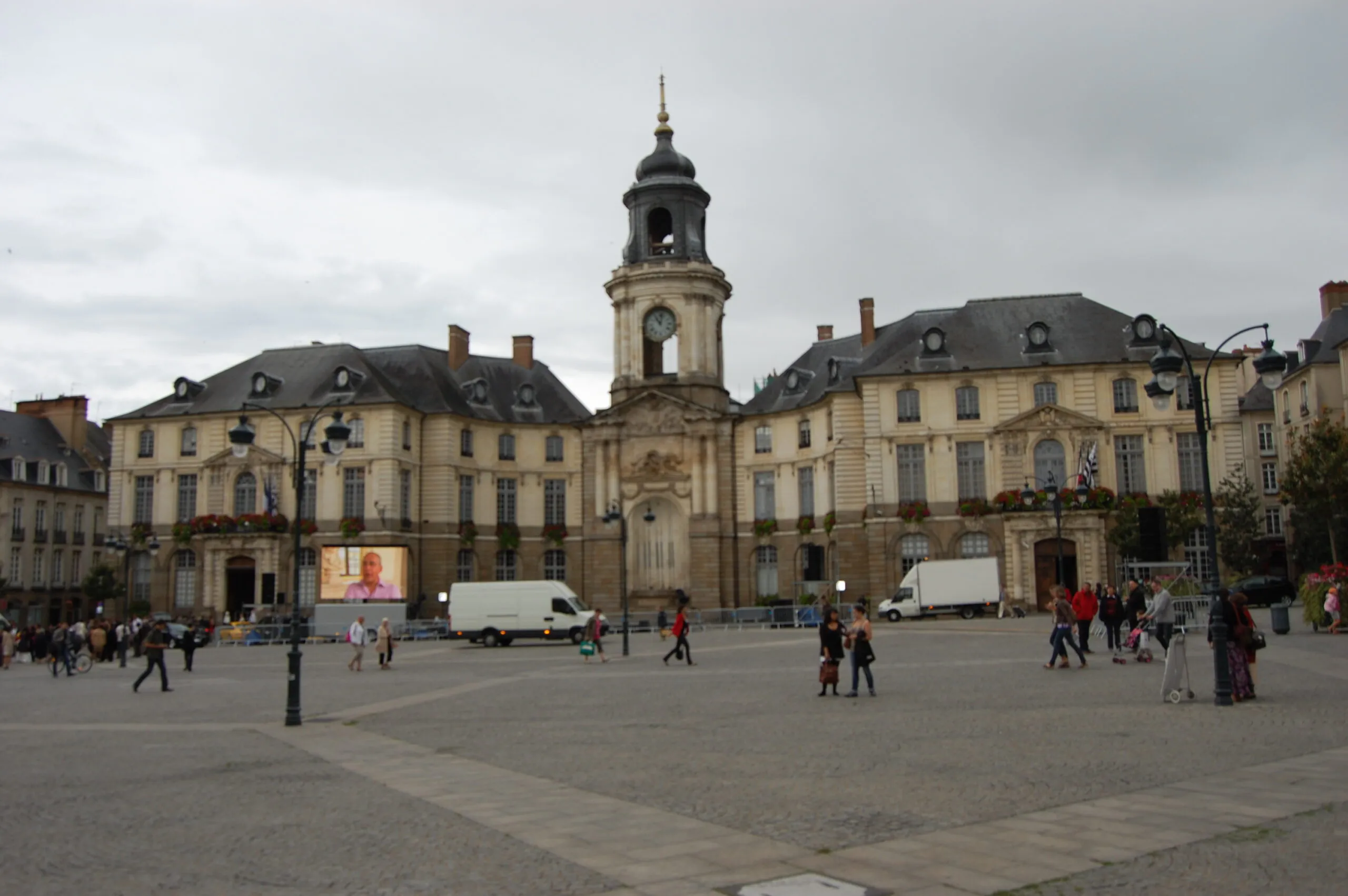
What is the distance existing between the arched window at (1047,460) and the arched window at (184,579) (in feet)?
129

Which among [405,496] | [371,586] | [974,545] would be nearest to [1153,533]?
[974,545]

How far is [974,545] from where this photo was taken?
50.7 metres

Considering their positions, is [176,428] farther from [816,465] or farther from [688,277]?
[816,465]

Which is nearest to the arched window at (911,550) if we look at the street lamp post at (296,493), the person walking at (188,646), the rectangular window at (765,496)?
the rectangular window at (765,496)

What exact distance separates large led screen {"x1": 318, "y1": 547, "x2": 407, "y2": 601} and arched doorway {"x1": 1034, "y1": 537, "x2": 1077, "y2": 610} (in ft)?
89.9

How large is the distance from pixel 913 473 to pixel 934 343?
5865 millimetres

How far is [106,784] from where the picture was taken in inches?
464

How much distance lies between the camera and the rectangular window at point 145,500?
58.2m

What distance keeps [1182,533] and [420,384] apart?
36.0 meters

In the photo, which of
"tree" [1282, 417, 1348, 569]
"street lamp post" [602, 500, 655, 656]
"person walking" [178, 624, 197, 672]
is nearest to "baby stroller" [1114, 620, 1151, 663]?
"street lamp post" [602, 500, 655, 656]

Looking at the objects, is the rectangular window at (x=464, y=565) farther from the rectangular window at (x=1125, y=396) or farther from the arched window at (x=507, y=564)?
the rectangular window at (x=1125, y=396)

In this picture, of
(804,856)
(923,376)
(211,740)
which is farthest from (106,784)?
(923,376)

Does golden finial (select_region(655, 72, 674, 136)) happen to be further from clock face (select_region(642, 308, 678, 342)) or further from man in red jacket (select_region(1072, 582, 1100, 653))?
man in red jacket (select_region(1072, 582, 1100, 653))

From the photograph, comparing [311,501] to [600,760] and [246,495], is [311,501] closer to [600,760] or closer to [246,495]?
[246,495]
